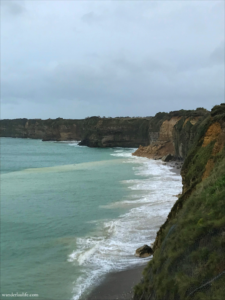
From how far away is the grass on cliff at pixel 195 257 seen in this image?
4809mm

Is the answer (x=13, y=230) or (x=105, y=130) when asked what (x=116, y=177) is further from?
(x=105, y=130)

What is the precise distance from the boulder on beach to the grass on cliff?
17.3ft

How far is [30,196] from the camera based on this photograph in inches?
1052

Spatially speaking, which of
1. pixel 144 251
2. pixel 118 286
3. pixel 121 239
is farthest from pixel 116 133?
pixel 118 286

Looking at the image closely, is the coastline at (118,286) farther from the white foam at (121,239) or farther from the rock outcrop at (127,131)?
the rock outcrop at (127,131)

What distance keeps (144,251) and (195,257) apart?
7992 millimetres

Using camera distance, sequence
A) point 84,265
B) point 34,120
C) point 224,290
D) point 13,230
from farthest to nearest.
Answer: point 34,120 → point 13,230 → point 84,265 → point 224,290

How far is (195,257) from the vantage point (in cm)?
544

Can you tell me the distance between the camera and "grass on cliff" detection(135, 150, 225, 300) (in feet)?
15.8

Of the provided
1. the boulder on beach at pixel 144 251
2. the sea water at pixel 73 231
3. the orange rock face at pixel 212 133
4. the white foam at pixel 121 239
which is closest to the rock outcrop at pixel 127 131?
Answer: the sea water at pixel 73 231

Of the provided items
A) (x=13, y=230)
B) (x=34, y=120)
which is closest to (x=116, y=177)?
(x=13, y=230)

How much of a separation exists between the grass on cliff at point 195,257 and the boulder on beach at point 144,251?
528 centimetres

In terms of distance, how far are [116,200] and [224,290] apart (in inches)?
786

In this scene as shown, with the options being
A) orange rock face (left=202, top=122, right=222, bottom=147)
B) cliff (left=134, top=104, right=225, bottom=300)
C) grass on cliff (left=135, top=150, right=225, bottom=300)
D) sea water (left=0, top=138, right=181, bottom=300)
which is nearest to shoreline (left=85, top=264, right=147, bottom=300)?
sea water (left=0, top=138, right=181, bottom=300)
